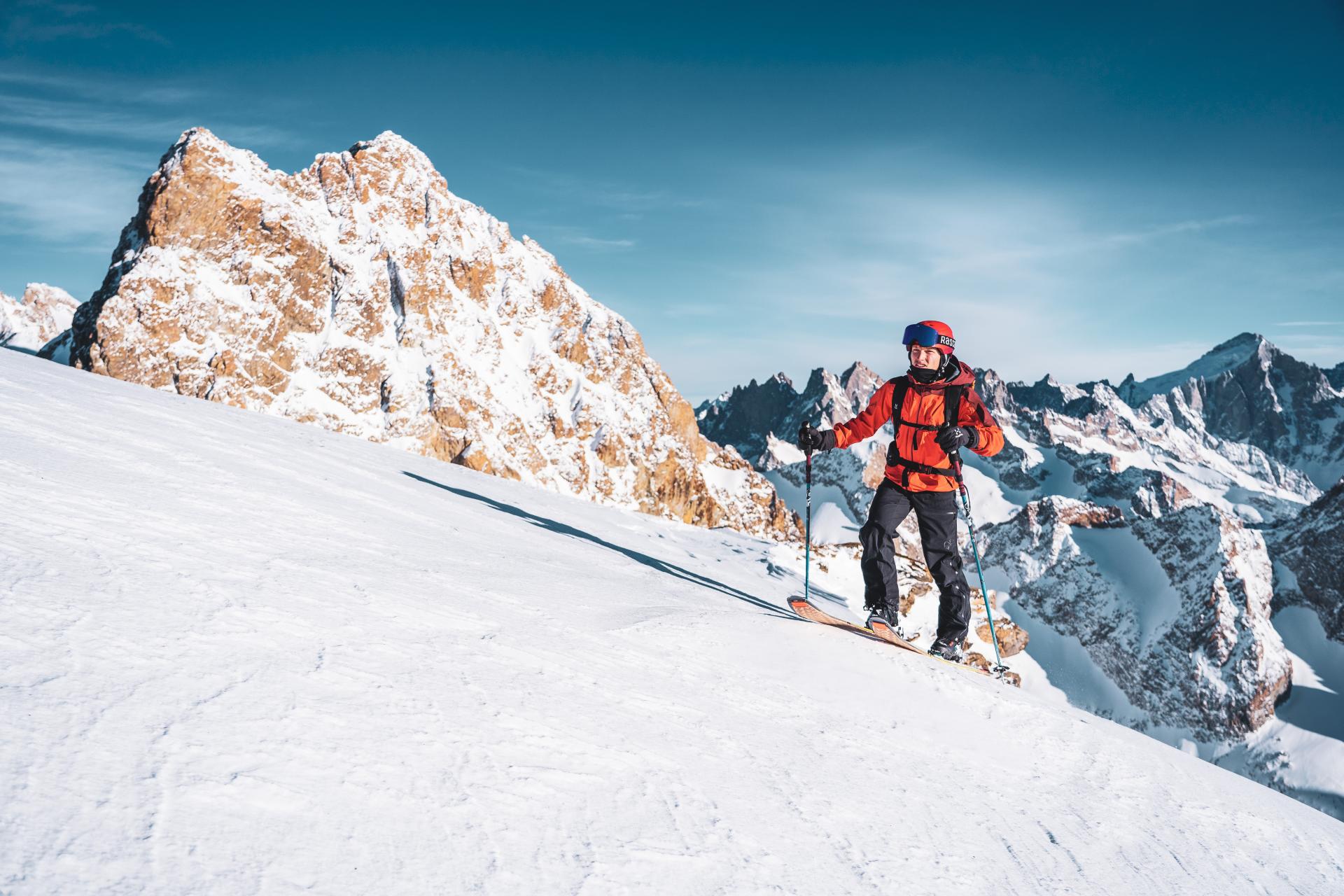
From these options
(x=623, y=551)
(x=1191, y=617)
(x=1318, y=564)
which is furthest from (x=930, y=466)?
(x=1318, y=564)

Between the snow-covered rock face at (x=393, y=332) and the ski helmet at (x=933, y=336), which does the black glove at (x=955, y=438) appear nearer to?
the ski helmet at (x=933, y=336)

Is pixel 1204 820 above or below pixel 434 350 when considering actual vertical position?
below

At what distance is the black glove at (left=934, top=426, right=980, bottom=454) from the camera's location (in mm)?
6277

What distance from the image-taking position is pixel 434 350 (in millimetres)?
150875

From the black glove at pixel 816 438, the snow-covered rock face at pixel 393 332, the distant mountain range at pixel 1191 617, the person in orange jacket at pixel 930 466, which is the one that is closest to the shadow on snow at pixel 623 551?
the person in orange jacket at pixel 930 466

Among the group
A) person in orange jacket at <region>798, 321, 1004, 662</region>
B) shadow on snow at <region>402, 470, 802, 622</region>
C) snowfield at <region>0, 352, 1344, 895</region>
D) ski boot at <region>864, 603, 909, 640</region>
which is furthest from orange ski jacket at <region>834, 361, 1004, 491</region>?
snowfield at <region>0, 352, 1344, 895</region>

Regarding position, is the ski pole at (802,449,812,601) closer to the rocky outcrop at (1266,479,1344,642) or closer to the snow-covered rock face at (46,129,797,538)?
the snow-covered rock face at (46,129,797,538)

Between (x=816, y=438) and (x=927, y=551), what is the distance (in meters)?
1.53

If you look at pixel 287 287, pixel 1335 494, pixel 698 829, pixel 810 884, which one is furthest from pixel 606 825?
pixel 1335 494

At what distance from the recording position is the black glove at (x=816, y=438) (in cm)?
733

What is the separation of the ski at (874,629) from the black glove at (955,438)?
5.47 feet

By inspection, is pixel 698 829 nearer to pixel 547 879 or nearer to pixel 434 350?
pixel 547 879

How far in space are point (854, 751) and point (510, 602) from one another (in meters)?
2.23

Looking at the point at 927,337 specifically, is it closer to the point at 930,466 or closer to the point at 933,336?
the point at 933,336
